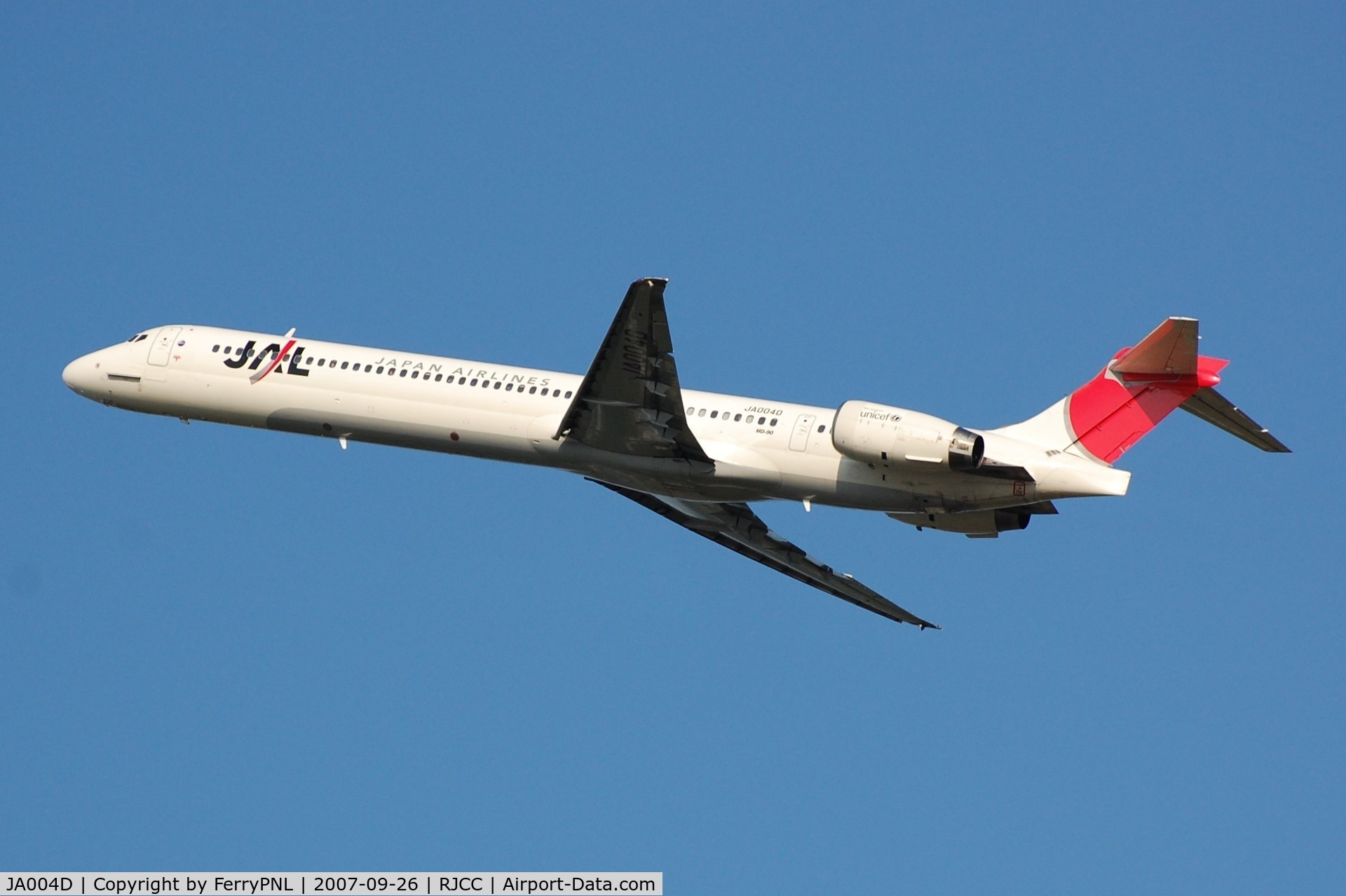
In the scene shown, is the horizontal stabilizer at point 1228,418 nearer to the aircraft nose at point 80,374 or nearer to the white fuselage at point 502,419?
→ the white fuselage at point 502,419

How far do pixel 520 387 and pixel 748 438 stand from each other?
203 inches

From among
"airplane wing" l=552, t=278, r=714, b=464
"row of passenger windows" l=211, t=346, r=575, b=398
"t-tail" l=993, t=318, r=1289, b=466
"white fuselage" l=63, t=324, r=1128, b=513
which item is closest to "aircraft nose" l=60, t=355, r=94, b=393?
"white fuselage" l=63, t=324, r=1128, b=513

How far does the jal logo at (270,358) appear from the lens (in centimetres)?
3688

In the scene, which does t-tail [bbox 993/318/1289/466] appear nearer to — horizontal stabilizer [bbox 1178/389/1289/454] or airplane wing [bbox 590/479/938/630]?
horizontal stabilizer [bbox 1178/389/1289/454]

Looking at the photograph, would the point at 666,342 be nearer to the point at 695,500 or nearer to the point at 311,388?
the point at 695,500

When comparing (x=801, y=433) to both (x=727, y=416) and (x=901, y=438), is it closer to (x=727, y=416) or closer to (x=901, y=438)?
(x=727, y=416)

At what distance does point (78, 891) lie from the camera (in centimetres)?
2856

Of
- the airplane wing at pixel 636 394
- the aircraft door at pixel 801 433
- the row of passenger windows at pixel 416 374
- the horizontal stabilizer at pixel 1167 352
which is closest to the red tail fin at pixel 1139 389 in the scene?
the horizontal stabilizer at pixel 1167 352

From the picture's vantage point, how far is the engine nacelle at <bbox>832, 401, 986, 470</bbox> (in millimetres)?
30328

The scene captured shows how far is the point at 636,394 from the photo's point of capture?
31.7 m

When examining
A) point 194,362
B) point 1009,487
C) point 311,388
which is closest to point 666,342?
point 1009,487

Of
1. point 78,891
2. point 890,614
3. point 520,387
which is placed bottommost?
point 78,891

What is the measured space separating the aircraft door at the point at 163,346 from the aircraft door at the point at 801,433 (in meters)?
14.9

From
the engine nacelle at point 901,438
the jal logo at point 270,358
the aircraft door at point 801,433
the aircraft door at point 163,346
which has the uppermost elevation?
the aircraft door at point 163,346
